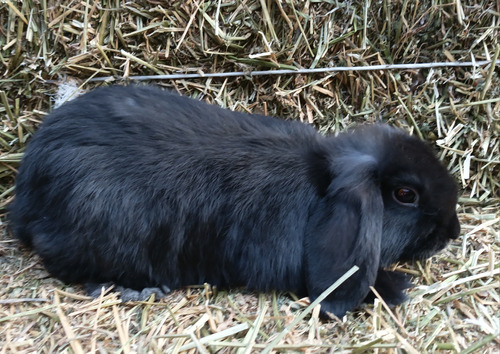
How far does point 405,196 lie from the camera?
8.37 ft

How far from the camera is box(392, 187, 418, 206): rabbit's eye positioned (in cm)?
254

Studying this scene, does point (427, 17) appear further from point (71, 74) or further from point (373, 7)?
point (71, 74)

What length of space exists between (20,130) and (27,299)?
47.1 inches

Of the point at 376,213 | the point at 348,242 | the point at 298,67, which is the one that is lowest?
the point at 348,242

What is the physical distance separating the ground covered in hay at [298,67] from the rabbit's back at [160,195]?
20 cm

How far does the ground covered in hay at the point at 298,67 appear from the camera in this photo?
112 inches

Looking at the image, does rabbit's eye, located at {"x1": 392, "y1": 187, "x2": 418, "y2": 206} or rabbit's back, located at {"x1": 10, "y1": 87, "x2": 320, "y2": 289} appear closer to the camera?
rabbit's back, located at {"x1": 10, "y1": 87, "x2": 320, "y2": 289}

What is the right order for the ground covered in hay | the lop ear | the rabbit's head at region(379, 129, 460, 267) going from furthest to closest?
the ground covered in hay → the rabbit's head at region(379, 129, 460, 267) → the lop ear

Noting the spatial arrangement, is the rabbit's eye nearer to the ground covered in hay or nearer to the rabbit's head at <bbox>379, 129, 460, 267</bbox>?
the rabbit's head at <bbox>379, 129, 460, 267</bbox>

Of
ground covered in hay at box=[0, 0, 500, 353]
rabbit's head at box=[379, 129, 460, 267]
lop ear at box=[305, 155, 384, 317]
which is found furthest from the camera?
ground covered in hay at box=[0, 0, 500, 353]

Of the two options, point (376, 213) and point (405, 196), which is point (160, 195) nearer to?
point (376, 213)

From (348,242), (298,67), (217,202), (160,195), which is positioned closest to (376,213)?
(348,242)

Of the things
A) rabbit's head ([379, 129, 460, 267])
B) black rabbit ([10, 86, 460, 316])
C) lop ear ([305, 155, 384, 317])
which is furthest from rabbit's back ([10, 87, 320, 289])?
rabbit's head ([379, 129, 460, 267])

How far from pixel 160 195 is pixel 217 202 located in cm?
29
